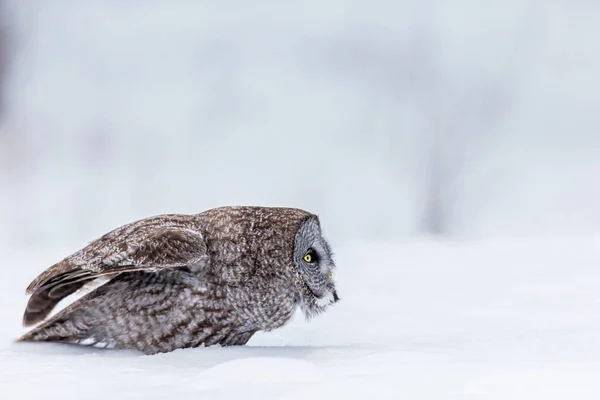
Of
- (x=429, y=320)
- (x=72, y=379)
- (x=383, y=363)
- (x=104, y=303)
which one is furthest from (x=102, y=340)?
(x=429, y=320)

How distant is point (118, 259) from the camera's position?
2.24 meters

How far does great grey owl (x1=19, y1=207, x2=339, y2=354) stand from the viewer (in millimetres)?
2289

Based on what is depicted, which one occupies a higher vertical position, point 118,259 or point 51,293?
point 118,259

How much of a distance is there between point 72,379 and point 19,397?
7.7 inches

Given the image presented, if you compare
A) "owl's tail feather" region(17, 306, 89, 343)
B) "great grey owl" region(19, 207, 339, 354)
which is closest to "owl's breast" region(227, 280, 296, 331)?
"great grey owl" region(19, 207, 339, 354)

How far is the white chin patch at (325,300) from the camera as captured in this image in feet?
8.68

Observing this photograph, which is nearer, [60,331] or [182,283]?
[182,283]

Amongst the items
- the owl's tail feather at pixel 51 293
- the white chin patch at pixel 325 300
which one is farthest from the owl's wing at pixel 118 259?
the white chin patch at pixel 325 300

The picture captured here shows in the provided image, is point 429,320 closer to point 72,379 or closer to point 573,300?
point 573,300

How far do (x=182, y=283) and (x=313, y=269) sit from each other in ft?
1.63

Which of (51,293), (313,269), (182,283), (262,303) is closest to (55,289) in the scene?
(51,293)

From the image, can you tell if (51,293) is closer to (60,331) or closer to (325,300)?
(60,331)

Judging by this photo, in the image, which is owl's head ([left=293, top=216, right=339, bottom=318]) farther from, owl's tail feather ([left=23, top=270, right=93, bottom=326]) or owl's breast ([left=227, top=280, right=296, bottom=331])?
owl's tail feather ([left=23, top=270, right=93, bottom=326])

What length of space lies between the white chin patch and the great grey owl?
3 cm
